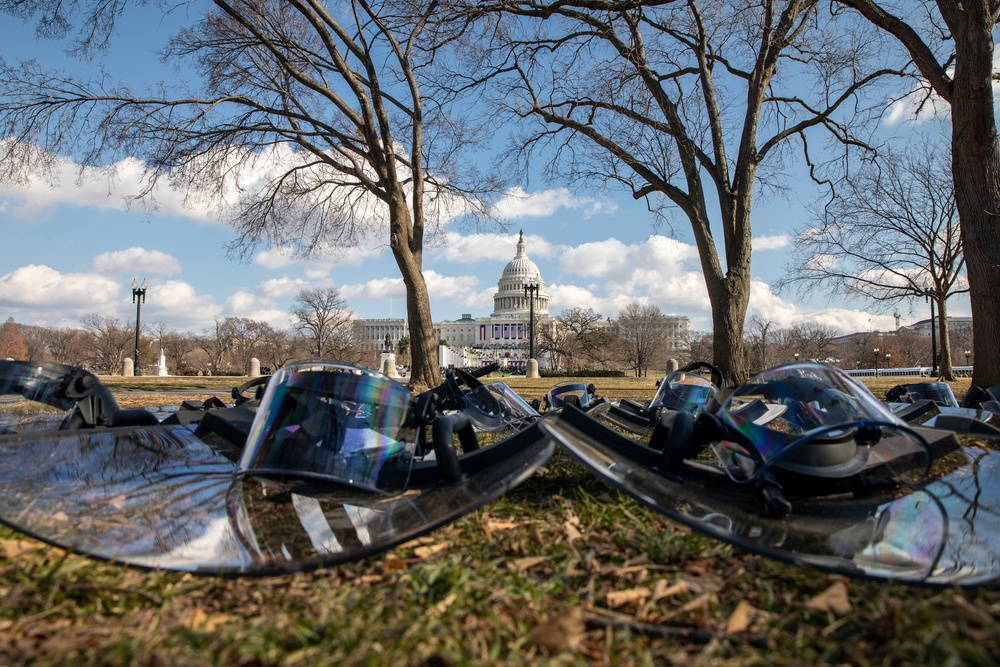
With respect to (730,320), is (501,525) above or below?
below

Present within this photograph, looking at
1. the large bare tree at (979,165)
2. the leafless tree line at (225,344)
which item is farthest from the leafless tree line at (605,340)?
the large bare tree at (979,165)

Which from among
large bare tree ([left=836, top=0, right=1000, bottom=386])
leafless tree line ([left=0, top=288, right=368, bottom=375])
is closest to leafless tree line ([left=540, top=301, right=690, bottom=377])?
leafless tree line ([left=0, top=288, right=368, bottom=375])

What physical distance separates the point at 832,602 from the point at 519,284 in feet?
364

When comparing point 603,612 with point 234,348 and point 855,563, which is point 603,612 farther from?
point 234,348

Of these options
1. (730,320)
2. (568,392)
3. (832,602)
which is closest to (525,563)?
(832,602)

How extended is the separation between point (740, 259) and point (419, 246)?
701cm

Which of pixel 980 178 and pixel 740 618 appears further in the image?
pixel 980 178

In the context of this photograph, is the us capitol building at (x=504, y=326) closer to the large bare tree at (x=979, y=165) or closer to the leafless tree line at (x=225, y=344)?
the leafless tree line at (x=225, y=344)

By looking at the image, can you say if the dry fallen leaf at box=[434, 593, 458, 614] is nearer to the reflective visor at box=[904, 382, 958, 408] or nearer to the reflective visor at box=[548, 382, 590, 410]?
the reflective visor at box=[548, 382, 590, 410]

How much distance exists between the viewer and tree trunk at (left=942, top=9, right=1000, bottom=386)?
785cm

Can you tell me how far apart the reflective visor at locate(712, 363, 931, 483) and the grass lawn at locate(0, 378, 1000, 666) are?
42cm

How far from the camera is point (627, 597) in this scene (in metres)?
1.56

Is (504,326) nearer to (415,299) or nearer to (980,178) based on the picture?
(415,299)

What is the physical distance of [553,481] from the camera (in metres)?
2.95
